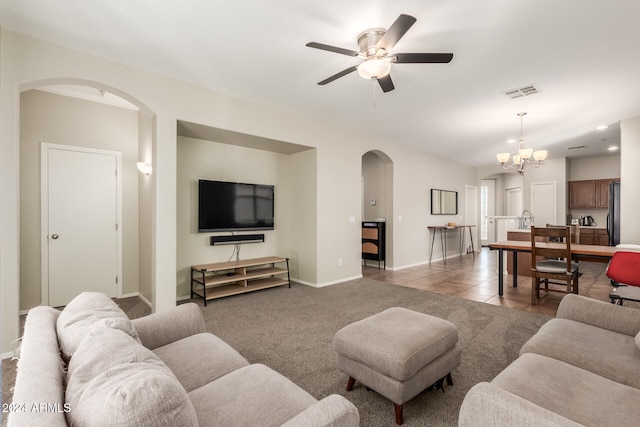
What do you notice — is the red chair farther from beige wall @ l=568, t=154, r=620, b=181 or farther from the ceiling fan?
beige wall @ l=568, t=154, r=620, b=181

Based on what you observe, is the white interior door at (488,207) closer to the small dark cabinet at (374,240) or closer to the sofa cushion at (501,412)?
the small dark cabinet at (374,240)

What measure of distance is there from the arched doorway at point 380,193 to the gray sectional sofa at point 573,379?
14.0 feet

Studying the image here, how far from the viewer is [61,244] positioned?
3.85 metres

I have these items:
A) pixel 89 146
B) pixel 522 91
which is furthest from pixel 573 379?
pixel 89 146

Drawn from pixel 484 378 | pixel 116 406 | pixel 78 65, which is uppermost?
pixel 78 65

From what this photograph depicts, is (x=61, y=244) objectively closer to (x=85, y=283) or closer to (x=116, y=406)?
(x=85, y=283)

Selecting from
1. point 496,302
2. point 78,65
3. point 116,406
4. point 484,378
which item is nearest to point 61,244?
point 78,65

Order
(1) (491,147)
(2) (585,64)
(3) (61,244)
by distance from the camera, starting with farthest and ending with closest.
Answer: (1) (491,147) → (3) (61,244) → (2) (585,64)

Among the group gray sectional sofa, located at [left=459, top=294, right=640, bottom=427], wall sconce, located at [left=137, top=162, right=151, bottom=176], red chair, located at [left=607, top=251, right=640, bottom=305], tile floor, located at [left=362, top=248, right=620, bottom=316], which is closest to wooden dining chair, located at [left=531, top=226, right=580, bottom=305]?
tile floor, located at [left=362, top=248, right=620, bottom=316]

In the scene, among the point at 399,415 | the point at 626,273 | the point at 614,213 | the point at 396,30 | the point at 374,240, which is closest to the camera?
the point at 399,415

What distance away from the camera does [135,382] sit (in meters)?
0.78

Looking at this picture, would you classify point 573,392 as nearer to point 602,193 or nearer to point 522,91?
point 522,91

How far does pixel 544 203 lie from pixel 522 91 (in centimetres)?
567

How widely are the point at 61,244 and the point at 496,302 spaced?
5.69 metres
